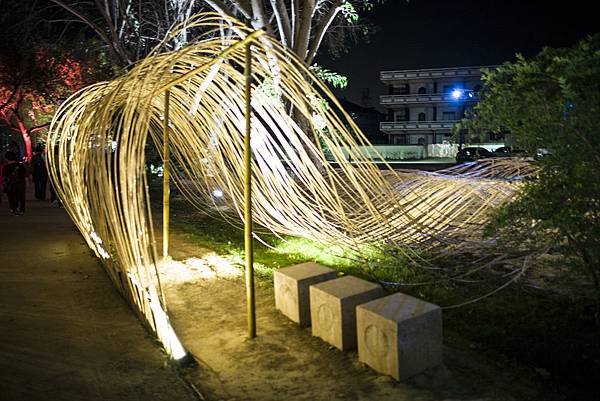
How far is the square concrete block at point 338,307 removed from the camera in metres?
4.39

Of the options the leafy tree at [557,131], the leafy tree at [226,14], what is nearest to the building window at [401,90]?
the leafy tree at [226,14]

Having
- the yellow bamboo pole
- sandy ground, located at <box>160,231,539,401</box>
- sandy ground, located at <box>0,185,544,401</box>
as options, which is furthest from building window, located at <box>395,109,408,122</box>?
sandy ground, located at <box>160,231,539,401</box>

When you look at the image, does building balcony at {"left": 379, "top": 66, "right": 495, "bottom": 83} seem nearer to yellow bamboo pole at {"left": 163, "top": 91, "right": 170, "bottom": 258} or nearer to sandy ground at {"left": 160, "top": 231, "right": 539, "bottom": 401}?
yellow bamboo pole at {"left": 163, "top": 91, "right": 170, "bottom": 258}

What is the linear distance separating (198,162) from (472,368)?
6511 millimetres

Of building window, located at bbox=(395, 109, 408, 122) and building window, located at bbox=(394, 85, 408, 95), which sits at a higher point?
building window, located at bbox=(394, 85, 408, 95)

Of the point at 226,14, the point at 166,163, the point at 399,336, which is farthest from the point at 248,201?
the point at 226,14

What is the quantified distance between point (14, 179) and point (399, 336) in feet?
38.5

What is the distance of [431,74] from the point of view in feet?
149

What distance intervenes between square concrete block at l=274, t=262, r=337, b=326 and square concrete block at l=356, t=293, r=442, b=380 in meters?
0.98

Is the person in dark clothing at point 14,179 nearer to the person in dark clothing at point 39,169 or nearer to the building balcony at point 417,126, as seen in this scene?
the person in dark clothing at point 39,169

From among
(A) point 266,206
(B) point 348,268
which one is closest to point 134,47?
(A) point 266,206

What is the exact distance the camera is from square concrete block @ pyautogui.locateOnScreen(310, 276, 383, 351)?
4.39 metres

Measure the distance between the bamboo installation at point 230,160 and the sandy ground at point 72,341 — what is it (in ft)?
0.91

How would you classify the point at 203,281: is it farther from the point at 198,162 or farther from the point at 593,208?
the point at 593,208
